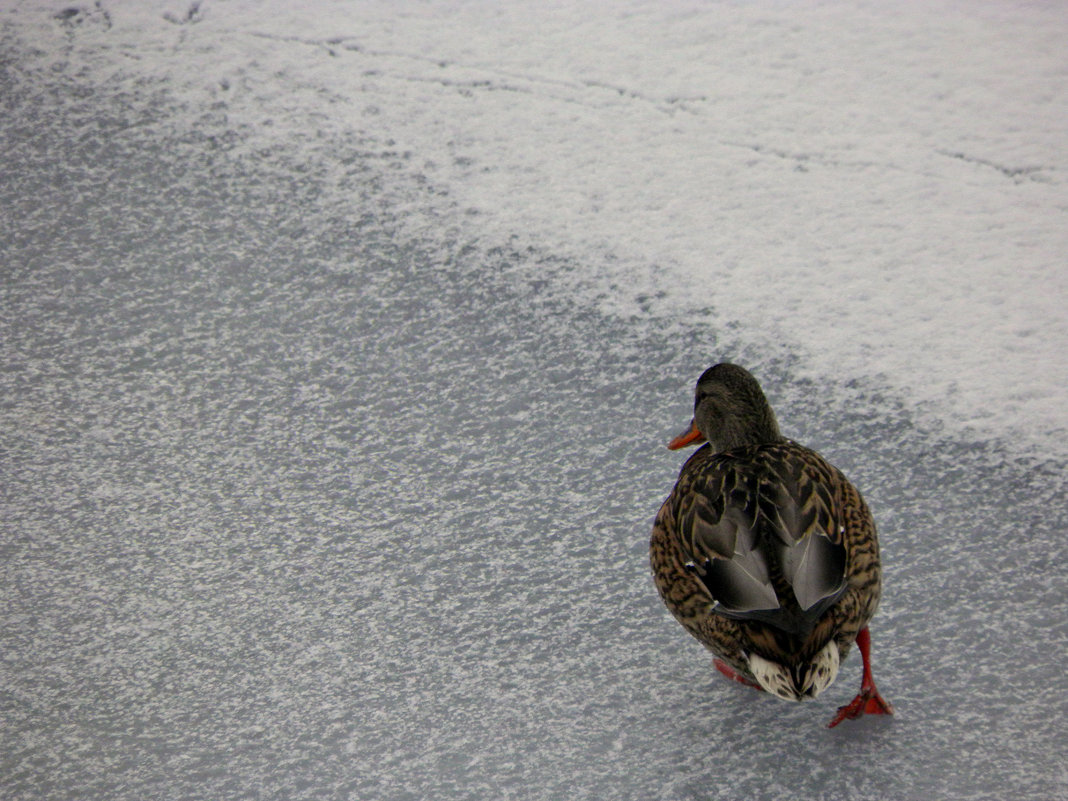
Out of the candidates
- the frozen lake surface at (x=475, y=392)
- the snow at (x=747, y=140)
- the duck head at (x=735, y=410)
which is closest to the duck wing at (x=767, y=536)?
the duck head at (x=735, y=410)

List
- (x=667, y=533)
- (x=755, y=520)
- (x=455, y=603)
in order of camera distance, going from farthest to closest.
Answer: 1. (x=455, y=603)
2. (x=667, y=533)
3. (x=755, y=520)

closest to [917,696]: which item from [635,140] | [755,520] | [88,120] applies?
[755,520]

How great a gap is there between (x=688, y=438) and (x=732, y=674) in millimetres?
530

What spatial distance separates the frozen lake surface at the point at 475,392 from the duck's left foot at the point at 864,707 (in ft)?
0.08

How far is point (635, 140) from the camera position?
338 cm

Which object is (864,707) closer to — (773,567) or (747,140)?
(773,567)

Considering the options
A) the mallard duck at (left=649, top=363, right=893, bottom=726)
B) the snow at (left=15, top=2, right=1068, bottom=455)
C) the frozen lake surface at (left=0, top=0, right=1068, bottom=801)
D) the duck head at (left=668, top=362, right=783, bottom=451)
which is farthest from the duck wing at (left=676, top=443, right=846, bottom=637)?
the snow at (left=15, top=2, right=1068, bottom=455)

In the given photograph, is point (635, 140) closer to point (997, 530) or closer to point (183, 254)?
point (183, 254)

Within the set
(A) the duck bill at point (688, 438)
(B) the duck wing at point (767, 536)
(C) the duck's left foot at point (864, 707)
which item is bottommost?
(C) the duck's left foot at point (864, 707)

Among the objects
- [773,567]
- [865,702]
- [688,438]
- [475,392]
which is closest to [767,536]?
[773,567]

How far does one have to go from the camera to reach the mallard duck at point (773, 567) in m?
1.65

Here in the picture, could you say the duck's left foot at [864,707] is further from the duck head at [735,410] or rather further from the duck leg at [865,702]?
the duck head at [735,410]

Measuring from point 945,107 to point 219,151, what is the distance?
2.16m

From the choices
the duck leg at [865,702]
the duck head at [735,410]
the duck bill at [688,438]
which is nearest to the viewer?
the duck leg at [865,702]
